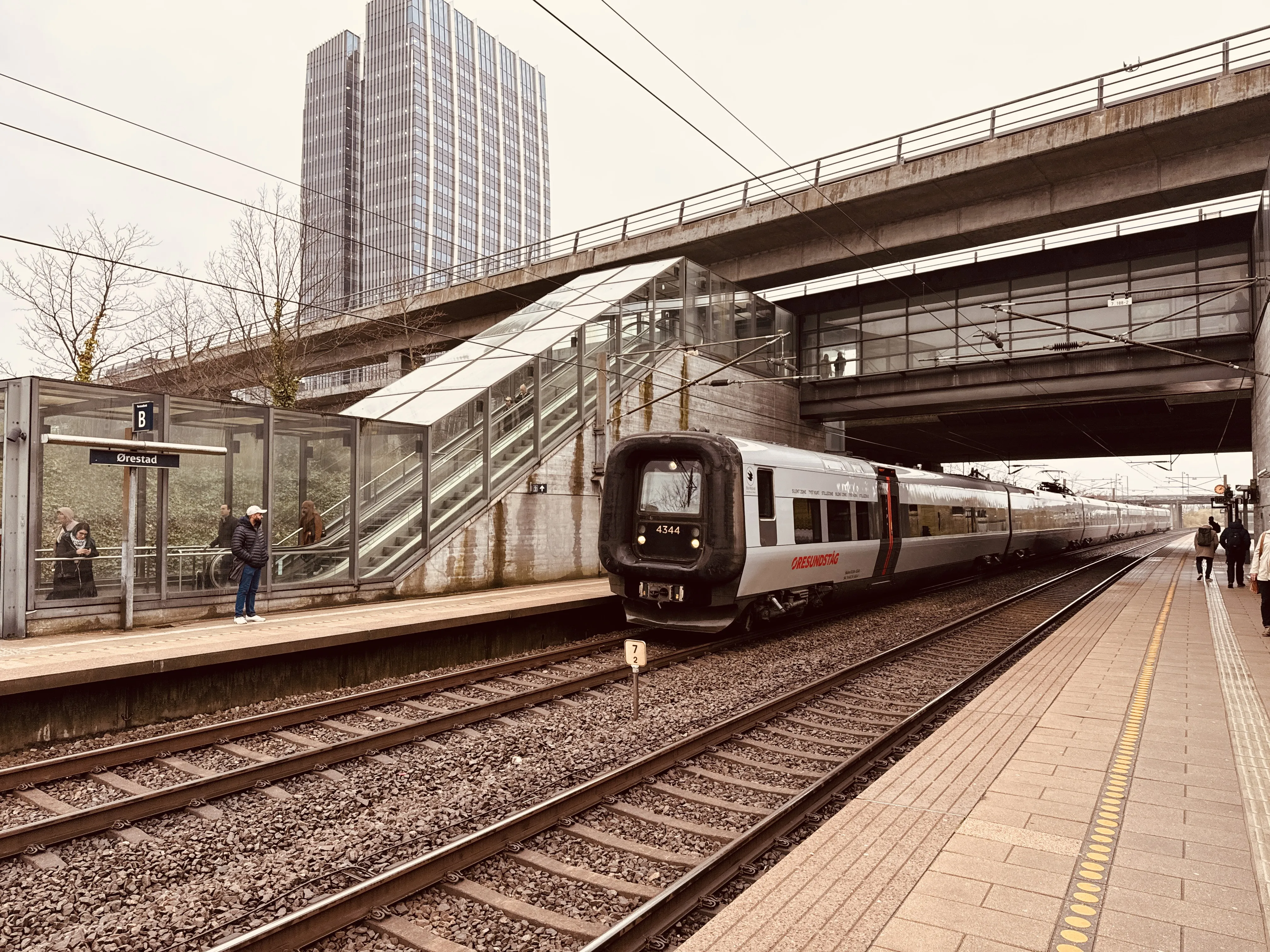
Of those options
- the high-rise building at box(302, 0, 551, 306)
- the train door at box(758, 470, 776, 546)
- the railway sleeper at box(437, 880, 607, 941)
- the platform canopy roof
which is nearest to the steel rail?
the railway sleeper at box(437, 880, 607, 941)

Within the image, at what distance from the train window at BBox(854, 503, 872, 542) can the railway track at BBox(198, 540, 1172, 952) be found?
585cm

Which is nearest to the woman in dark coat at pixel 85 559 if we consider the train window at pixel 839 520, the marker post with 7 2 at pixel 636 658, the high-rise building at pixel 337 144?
the marker post with 7 2 at pixel 636 658

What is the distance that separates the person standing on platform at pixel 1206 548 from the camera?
Answer: 68.5ft

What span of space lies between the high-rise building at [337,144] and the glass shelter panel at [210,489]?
3972 inches

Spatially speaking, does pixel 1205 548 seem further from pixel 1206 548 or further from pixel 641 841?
pixel 641 841

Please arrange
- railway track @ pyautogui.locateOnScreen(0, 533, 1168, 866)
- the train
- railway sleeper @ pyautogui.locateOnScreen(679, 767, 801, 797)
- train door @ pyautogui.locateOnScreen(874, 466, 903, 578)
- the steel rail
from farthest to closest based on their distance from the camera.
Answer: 1. train door @ pyautogui.locateOnScreen(874, 466, 903, 578)
2. the train
3. railway sleeper @ pyautogui.locateOnScreen(679, 767, 801, 797)
4. railway track @ pyautogui.locateOnScreen(0, 533, 1168, 866)
5. the steel rail

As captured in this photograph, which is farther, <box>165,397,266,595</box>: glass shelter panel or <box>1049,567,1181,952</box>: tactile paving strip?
<box>165,397,266,595</box>: glass shelter panel

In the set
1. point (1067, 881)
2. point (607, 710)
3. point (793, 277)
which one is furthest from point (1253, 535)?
point (1067, 881)

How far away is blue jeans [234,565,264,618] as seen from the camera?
35.5 ft

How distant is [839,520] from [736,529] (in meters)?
3.60

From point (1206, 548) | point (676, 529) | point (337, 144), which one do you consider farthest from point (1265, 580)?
point (337, 144)

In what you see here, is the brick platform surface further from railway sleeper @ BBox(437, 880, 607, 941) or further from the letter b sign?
railway sleeper @ BBox(437, 880, 607, 941)

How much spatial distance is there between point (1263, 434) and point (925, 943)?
1800cm

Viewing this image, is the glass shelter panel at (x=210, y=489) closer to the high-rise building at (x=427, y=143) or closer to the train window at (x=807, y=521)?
the train window at (x=807, y=521)
